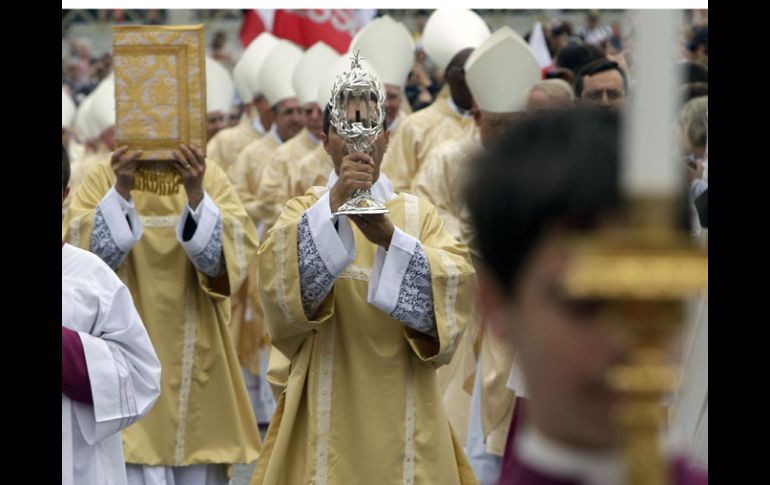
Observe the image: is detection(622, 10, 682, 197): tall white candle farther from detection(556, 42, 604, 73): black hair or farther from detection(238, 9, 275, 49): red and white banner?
detection(238, 9, 275, 49): red and white banner

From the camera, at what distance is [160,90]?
5672 millimetres

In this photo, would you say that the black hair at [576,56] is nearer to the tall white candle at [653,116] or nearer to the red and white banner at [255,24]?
the red and white banner at [255,24]

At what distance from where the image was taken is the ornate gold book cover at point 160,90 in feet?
18.5

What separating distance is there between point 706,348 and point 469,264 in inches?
Answer: 94.2

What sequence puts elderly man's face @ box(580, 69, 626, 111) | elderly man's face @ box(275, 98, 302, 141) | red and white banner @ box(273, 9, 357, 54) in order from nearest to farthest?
elderly man's face @ box(580, 69, 626, 111), elderly man's face @ box(275, 98, 302, 141), red and white banner @ box(273, 9, 357, 54)

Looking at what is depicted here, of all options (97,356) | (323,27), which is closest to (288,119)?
(323,27)

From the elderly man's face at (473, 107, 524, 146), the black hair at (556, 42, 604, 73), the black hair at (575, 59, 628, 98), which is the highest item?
the black hair at (556, 42, 604, 73)

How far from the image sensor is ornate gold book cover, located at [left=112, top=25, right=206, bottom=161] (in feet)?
18.5

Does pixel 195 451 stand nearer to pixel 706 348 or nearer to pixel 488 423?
pixel 488 423

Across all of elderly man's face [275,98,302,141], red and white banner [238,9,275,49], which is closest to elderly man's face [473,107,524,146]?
elderly man's face [275,98,302,141]

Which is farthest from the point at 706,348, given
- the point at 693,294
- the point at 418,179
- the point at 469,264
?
the point at 418,179

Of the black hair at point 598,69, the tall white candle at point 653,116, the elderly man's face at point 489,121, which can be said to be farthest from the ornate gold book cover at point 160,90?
the tall white candle at point 653,116

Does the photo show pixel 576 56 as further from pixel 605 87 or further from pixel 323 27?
pixel 323 27

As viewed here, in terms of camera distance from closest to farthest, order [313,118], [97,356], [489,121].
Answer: [97,356], [489,121], [313,118]
